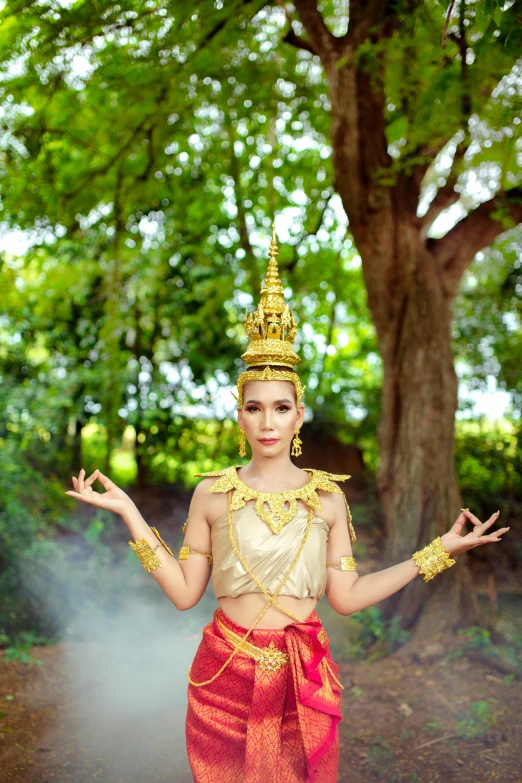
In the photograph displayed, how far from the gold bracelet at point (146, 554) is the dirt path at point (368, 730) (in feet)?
5.09

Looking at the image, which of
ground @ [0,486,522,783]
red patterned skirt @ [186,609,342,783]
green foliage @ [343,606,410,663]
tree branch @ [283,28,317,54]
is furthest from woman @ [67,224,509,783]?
tree branch @ [283,28,317,54]

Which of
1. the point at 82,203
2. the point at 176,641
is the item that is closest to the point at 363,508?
the point at 176,641

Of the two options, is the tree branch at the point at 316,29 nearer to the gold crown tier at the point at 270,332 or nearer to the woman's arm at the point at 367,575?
the gold crown tier at the point at 270,332

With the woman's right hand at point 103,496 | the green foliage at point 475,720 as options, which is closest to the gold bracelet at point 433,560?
the woman's right hand at point 103,496

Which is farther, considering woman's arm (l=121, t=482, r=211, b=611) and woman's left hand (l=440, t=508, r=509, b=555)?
woman's arm (l=121, t=482, r=211, b=611)

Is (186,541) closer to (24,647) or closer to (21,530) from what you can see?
(24,647)

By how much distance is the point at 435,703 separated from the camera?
396 centimetres

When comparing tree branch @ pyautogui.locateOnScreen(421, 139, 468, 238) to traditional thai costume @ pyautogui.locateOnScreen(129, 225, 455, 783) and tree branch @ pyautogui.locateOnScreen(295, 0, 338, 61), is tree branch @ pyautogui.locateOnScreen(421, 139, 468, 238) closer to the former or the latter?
tree branch @ pyautogui.locateOnScreen(295, 0, 338, 61)

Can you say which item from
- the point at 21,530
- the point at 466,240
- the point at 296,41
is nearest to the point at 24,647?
the point at 21,530

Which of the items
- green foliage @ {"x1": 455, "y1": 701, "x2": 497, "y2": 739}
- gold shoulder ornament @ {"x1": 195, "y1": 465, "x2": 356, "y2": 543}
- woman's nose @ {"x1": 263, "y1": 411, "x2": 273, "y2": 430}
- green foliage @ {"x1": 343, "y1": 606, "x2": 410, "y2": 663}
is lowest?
green foliage @ {"x1": 455, "y1": 701, "x2": 497, "y2": 739}

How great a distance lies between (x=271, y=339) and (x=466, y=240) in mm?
2800

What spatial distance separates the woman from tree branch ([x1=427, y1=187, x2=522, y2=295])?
2667 mm

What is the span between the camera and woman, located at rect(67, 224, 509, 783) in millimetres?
2240

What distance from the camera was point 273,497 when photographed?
93.4 inches
